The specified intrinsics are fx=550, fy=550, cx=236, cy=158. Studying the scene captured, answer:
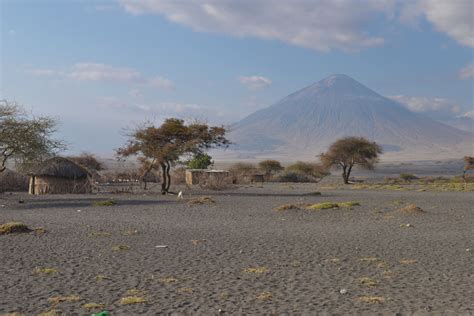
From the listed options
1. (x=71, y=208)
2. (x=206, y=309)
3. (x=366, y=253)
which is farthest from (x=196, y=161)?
(x=206, y=309)

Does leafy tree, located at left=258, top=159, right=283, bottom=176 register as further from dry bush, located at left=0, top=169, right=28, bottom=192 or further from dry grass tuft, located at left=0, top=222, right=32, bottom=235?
dry grass tuft, located at left=0, top=222, right=32, bottom=235

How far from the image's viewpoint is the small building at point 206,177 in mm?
42591

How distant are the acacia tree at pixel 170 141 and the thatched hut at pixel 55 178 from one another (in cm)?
329

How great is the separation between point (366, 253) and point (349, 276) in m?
2.56

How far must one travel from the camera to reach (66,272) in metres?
9.52

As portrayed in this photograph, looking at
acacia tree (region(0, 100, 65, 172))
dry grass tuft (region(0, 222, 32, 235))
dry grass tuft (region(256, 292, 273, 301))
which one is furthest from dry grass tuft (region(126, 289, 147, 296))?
acacia tree (region(0, 100, 65, 172))

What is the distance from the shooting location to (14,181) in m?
39.5

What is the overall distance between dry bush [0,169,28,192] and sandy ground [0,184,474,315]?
2172cm

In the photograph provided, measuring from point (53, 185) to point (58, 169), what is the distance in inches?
41.6

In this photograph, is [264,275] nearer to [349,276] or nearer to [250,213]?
[349,276]

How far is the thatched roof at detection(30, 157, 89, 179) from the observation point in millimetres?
33297

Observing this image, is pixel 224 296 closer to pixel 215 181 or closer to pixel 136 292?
pixel 136 292

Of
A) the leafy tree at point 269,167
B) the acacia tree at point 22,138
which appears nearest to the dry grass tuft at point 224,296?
the acacia tree at point 22,138

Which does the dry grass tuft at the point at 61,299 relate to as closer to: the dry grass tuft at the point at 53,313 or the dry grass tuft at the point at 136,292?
the dry grass tuft at the point at 53,313
